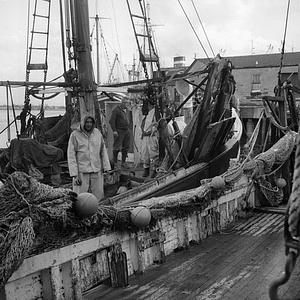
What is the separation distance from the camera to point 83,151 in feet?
19.0

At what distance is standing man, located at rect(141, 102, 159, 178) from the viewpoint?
27.6 feet

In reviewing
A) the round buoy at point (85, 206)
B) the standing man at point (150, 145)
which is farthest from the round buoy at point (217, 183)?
the round buoy at point (85, 206)

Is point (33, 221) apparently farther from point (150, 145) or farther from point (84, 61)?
point (150, 145)

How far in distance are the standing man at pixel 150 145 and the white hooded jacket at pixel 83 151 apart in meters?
2.40

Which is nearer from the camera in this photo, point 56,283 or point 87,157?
point 56,283

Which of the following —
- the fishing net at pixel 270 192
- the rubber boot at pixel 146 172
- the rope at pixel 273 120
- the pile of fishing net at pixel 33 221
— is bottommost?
the fishing net at pixel 270 192

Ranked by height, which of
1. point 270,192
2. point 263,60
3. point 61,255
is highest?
point 263,60

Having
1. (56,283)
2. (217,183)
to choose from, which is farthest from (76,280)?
(217,183)

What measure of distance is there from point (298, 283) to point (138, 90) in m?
4.88

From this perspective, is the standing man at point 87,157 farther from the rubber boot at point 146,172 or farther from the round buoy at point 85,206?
the rubber boot at point 146,172

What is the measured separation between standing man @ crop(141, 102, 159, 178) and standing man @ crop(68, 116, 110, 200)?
2.26 meters

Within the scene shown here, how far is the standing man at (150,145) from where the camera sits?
8.41 metres

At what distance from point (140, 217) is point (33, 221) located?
1.27 meters

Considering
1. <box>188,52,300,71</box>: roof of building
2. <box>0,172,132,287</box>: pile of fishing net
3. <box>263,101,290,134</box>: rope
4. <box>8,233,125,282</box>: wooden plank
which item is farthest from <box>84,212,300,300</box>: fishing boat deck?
<box>188,52,300,71</box>: roof of building
